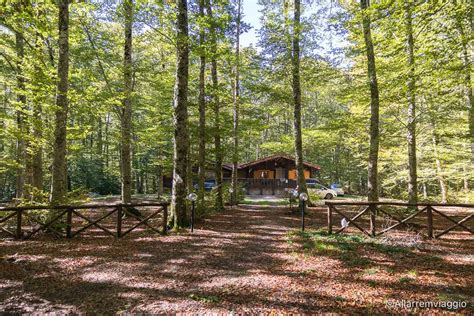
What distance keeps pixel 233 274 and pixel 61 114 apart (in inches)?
258

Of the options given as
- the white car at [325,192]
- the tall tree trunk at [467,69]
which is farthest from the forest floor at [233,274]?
the white car at [325,192]

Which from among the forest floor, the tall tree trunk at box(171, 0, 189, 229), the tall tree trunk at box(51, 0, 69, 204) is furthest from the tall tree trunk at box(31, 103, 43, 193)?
the tall tree trunk at box(171, 0, 189, 229)

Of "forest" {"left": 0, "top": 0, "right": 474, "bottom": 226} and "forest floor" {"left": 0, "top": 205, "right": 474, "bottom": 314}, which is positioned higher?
"forest" {"left": 0, "top": 0, "right": 474, "bottom": 226}

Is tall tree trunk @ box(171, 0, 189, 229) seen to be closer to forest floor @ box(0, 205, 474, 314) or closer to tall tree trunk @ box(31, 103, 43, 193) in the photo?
forest floor @ box(0, 205, 474, 314)

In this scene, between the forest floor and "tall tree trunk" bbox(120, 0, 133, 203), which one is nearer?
the forest floor

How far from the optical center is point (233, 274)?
14.8ft

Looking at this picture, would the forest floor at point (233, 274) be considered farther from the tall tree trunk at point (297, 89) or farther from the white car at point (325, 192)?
the white car at point (325, 192)

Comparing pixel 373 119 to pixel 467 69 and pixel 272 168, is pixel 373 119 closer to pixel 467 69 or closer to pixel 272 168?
pixel 467 69

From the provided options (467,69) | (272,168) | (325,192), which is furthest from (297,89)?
(272,168)

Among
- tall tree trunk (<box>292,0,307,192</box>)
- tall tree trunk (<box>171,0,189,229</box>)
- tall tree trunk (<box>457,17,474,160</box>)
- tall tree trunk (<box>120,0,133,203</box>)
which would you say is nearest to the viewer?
tall tree trunk (<box>457,17,474,160</box>)

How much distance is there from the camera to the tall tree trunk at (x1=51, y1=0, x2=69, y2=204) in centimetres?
711

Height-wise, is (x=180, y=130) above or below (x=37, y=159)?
above

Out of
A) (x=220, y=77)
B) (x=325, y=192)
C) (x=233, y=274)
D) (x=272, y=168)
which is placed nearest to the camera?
(x=233, y=274)

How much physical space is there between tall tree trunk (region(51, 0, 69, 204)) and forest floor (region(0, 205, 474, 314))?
1.33 meters
